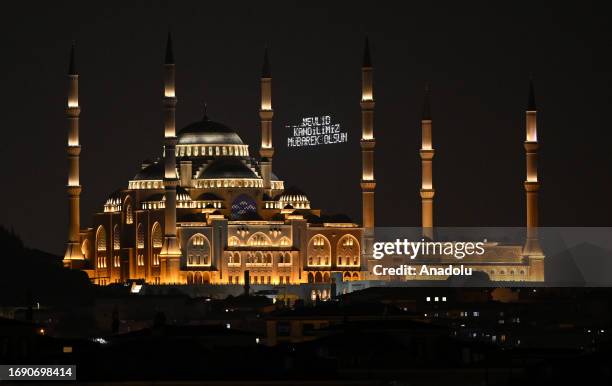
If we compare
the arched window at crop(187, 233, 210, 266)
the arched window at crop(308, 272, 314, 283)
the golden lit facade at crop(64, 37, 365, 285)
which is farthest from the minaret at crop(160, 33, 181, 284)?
the arched window at crop(308, 272, 314, 283)

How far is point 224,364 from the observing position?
178 feet

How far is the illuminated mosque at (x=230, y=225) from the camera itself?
5581 inches

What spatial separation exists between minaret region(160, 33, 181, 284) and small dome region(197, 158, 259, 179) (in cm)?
855

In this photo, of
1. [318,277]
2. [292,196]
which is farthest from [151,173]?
[318,277]

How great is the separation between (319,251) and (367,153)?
22.8 feet

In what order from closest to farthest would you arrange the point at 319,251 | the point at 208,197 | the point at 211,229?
the point at 211,229
the point at 319,251
the point at 208,197

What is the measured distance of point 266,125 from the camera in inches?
5738

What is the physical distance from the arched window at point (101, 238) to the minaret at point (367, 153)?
49.3 ft

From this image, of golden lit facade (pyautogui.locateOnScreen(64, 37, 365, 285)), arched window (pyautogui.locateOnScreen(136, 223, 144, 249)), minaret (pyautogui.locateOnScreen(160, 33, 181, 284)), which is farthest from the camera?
arched window (pyautogui.locateOnScreen(136, 223, 144, 249))

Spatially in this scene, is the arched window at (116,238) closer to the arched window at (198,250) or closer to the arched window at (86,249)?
the arched window at (86,249)

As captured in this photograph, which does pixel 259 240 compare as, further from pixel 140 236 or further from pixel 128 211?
pixel 128 211

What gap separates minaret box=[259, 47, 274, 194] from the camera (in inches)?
5723

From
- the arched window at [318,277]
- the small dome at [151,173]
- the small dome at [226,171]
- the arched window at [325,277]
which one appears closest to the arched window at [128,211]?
the small dome at [151,173]

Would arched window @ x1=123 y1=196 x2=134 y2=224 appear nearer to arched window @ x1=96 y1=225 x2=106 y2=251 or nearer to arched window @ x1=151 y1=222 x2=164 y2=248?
arched window @ x1=96 y1=225 x2=106 y2=251
